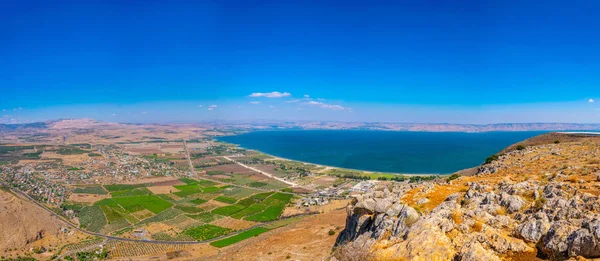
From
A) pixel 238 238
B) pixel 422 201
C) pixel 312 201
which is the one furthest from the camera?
pixel 312 201

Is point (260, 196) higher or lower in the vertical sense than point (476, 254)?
lower

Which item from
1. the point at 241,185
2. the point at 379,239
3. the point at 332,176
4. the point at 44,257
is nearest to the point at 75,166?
the point at 241,185

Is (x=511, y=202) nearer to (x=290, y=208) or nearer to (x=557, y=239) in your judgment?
(x=557, y=239)

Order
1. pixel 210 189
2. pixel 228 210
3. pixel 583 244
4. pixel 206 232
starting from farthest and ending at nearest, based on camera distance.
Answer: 1. pixel 210 189
2. pixel 228 210
3. pixel 206 232
4. pixel 583 244

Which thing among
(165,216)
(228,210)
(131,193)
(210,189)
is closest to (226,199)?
(228,210)

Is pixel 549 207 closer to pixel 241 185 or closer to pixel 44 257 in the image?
pixel 44 257

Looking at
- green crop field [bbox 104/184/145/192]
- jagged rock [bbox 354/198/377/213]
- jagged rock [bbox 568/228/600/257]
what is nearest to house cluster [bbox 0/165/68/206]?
green crop field [bbox 104/184/145/192]

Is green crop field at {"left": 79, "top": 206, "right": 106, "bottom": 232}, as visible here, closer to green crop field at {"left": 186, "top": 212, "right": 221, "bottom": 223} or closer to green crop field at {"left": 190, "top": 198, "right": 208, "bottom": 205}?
green crop field at {"left": 186, "top": 212, "right": 221, "bottom": 223}
